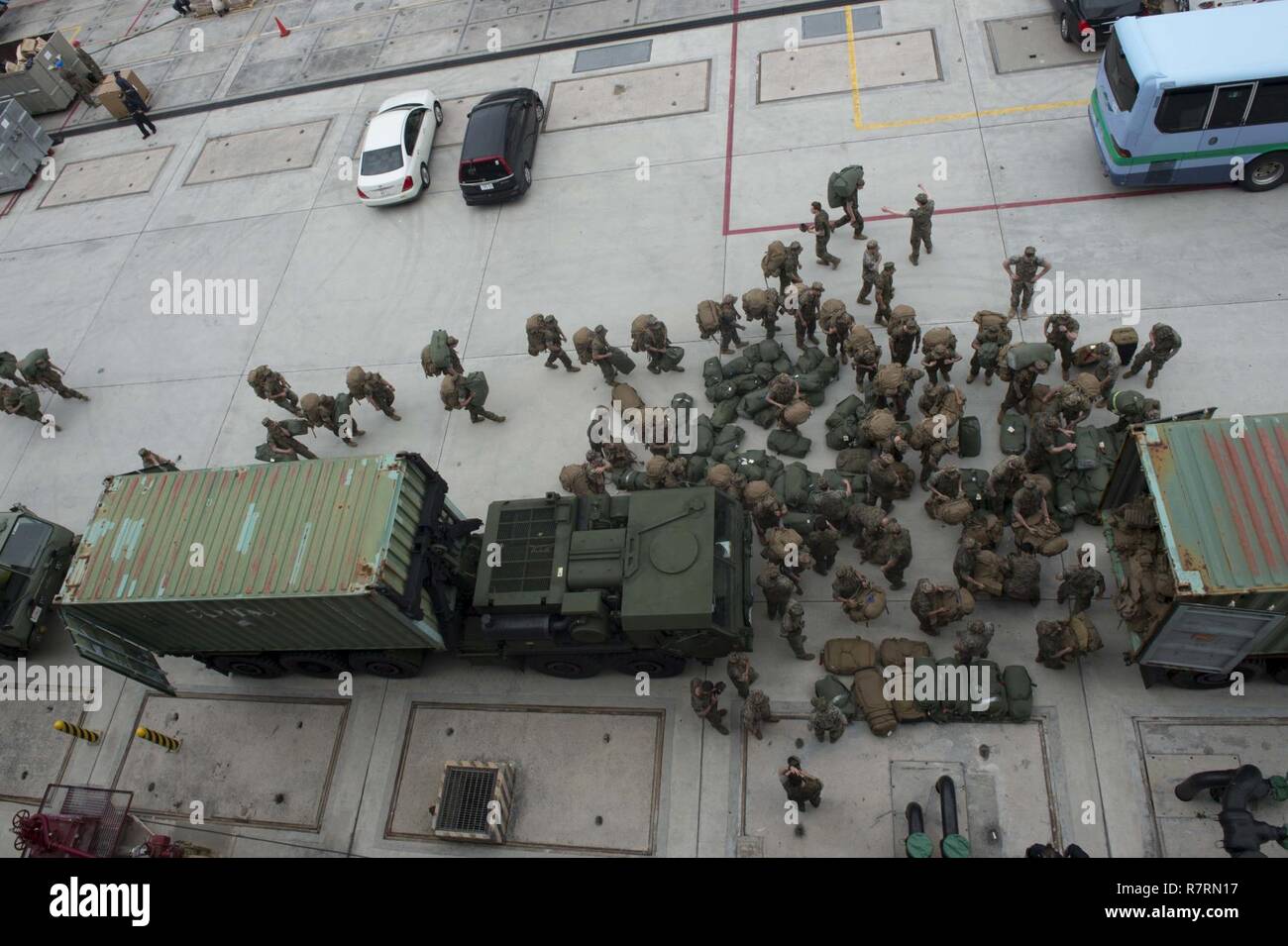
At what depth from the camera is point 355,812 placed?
32.8ft

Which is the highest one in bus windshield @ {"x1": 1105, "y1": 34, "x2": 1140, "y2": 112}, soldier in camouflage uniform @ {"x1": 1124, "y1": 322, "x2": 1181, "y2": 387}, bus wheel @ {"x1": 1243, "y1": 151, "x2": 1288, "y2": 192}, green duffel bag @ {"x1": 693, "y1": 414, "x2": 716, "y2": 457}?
bus windshield @ {"x1": 1105, "y1": 34, "x2": 1140, "y2": 112}

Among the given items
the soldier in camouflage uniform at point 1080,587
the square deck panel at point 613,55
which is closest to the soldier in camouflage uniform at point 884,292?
the soldier in camouflage uniform at point 1080,587

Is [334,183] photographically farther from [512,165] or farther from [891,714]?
[891,714]

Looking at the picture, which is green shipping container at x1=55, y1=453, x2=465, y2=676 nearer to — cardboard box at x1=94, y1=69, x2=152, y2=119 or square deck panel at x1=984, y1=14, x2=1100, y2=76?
square deck panel at x1=984, y1=14, x2=1100, y2=76

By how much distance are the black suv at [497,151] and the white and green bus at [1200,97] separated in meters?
10.7

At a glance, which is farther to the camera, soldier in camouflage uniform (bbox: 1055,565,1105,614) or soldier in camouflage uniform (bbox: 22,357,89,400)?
soldier in camouflage uniform (bbox: 22,357,89,400)

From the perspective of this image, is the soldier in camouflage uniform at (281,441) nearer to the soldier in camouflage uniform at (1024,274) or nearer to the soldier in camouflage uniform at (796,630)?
the soldier in camouflage uniform at (796,630)

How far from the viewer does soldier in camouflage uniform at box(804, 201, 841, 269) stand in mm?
12992

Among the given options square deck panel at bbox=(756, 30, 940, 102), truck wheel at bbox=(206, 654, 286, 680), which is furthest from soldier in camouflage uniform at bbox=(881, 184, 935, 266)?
truck wheel at bbox=(206, 654, 286, 680)

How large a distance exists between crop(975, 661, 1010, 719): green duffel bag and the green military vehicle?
276 cm

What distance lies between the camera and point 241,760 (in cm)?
1067

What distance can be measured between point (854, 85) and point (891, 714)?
13.3 m

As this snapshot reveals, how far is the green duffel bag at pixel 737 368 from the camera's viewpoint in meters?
12.4
